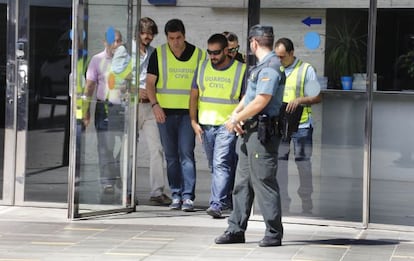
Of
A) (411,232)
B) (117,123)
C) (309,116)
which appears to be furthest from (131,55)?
(411,232)

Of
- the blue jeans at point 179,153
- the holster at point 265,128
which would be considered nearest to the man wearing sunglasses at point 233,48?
the blue jeans at point 179,153

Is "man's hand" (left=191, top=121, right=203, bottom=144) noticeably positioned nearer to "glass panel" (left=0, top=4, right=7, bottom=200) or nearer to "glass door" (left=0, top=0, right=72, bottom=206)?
"glass door" (left=0, top=0, right=72, bottom=206)

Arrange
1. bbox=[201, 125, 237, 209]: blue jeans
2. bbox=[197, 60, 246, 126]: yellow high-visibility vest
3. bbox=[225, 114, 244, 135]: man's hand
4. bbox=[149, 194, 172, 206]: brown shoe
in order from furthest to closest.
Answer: bbox=[149, 194, 172, 206]: brown shoe < bbox=[197, 60, 246, 126]: yellow high-visibility vest < bbox=[201, 125, 237, 209]: blue jeans < bbox=[225, 114, 244, 135]: man's hand

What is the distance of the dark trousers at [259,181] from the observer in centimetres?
796

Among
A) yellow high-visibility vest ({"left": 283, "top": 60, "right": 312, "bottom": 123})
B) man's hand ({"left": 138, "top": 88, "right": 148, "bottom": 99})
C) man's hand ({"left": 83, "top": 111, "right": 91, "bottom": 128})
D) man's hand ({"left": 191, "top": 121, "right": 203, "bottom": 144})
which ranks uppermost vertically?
yellow high-visibility vest ({"left": 283, "top": 60, "right": 312, "bottom": 123})

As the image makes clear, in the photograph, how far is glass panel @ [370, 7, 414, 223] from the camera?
30.4 feet

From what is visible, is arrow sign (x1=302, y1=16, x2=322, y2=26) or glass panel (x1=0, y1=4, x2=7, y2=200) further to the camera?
glass panel (x1=0, y1=4, x2=7, y2=200)

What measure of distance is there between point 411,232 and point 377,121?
110cm

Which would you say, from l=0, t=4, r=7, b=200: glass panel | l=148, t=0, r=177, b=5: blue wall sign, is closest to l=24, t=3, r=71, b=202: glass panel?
l=0, t=4, r=7, b=200: glass panel

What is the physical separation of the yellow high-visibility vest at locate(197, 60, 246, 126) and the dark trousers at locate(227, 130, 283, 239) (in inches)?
59.5

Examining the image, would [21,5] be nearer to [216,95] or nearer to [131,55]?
[131,55]

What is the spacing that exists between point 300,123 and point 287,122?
111cm

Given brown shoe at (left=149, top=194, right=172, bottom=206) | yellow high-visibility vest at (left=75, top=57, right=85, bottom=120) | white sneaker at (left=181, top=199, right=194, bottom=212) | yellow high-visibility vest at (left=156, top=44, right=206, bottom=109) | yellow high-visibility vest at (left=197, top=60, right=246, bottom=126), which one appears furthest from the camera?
brown shoe at (left=149, top=194, right=172, bottom=206)

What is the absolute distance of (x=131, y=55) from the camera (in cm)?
980
